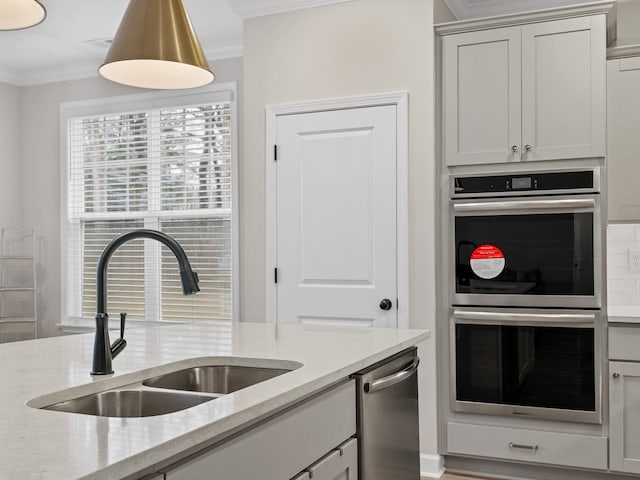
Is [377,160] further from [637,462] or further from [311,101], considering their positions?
[637,462]

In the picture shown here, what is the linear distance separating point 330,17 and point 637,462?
9.70 feet

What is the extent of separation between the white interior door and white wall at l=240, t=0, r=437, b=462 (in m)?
0.13

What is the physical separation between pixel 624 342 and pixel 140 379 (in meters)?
2.62

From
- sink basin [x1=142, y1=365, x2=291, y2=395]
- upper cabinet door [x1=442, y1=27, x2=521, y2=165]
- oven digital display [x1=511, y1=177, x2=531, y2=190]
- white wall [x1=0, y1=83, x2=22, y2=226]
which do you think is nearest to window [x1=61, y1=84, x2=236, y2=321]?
white wall [x1=0, y1=83, x2=22, y2=226]

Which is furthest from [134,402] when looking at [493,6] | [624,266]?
[493,6]

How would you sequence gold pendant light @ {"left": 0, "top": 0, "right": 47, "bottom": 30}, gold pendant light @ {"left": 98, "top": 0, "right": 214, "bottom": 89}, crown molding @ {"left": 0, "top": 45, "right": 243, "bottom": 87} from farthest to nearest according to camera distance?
crown molding @ {"left": 0, "top": 45, "right": 243, "bottom": 87}
gold pendant light @ {"left": 98, "top": 0, "right": 214, "bottom": 89}
gold pendant light @ {"left": 0, "top": 0, "right": 47, "bottom": 30}

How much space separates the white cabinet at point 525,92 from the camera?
350cm

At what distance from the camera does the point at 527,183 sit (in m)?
3.59

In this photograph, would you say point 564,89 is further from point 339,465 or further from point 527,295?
point 339,465

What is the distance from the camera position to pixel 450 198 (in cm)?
377

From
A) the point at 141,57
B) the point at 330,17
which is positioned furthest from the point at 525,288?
the point at 141,57

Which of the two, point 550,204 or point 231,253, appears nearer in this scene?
point 550,204

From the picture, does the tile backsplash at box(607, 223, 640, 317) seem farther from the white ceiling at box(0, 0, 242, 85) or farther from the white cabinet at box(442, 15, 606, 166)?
the white ceiling at box(0, 0, 242, 85)

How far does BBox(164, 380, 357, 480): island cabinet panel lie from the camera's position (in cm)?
123
